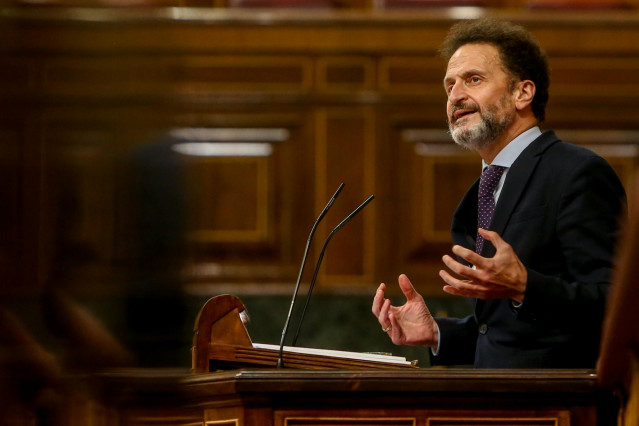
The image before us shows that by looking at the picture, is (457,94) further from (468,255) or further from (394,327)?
(468,255)

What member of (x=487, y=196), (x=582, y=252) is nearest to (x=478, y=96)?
(x=487, y=196)

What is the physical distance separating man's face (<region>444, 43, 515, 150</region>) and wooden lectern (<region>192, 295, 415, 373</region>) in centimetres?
68

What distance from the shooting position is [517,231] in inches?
69.4

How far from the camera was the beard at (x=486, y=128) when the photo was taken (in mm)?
2010

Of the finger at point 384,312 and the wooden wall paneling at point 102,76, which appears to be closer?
the wooden wall paneling at point 102,76

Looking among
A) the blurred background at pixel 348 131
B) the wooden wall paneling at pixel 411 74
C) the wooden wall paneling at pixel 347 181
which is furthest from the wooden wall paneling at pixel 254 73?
the wooden wall paneling at pixel 411 74

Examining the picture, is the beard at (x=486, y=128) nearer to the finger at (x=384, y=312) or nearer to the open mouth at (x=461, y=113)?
the open mouth at (x=461, y=113)

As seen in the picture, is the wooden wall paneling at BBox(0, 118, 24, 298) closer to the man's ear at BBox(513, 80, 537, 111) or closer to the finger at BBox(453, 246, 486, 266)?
the finger at BBox(453, 246, 486, 266)

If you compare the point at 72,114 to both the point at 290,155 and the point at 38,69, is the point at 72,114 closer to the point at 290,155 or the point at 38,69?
the point at 38,69

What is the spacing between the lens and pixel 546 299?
1.54 m

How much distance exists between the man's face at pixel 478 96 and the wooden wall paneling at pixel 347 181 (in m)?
1.18

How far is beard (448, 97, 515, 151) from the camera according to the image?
6.59 feet

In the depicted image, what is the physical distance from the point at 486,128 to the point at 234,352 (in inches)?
31.5

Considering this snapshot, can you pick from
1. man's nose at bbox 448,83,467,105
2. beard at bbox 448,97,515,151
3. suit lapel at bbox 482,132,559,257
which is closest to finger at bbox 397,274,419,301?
suit lapel at bbox 482,132,559,257
